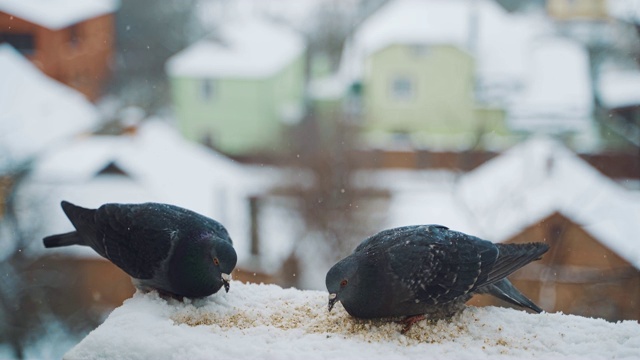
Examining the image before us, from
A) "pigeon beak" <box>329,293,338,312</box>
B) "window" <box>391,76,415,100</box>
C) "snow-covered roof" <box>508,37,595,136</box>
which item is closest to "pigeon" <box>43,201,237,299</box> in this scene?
"pigeon beak" <box>329,293,338,312</box>

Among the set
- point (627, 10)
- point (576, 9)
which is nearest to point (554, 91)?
point (576, 9)

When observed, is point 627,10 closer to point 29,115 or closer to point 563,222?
point 563,222

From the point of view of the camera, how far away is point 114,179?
740cm

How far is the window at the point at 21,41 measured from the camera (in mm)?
7185

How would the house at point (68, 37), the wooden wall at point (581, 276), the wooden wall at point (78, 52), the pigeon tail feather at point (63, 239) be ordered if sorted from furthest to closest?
the wooden wall at point (78, 52) → the house at point (68, 37) → the wooden wall at point (581, 276) → the pigeon tail feather at point (63, 239)

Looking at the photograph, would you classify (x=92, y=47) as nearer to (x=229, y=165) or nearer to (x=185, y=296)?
(x=229, y=165)

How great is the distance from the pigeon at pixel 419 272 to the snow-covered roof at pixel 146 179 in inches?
135

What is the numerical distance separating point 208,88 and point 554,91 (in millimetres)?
5000

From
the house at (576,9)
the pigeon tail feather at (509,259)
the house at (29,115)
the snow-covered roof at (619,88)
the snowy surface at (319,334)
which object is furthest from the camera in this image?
the house at (576,9)

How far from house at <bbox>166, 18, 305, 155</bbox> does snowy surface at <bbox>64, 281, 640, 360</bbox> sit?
8.12 meters

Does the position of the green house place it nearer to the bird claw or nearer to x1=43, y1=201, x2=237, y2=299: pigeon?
x1=43, y1=201, x2=237, y2=299: pigeon

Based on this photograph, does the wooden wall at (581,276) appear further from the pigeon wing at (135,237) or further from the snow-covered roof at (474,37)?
the snow-covered roof at (474,37)

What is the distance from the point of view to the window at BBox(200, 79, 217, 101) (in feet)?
35.9

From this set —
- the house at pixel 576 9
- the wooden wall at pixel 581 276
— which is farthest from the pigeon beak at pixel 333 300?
the house at pixel 576 9
